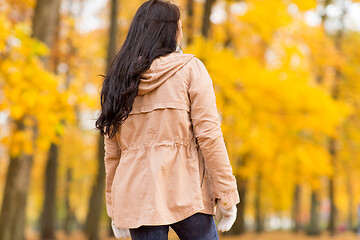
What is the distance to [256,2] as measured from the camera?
958 cm

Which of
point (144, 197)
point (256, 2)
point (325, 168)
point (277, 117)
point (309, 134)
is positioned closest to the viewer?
point (144, 197)

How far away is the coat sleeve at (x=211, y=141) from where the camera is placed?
1.99m

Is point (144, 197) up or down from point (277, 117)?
up

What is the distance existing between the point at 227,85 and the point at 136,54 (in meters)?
7.32

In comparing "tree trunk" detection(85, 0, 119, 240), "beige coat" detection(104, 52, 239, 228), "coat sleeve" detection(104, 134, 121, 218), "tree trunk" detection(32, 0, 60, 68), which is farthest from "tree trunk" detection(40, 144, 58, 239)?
"beige coat" detection(104, 52, 239, 228)

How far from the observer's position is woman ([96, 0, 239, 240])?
1.98 metres

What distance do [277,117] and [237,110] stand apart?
1.70m

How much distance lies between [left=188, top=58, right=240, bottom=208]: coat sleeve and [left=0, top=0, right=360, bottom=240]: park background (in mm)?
729

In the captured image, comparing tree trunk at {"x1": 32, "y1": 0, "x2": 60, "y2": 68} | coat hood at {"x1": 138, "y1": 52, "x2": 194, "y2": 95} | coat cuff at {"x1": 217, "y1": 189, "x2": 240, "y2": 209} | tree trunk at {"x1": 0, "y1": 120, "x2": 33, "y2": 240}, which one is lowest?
tree trunk at {"x1": 0, "y1": 120, "x2": 33, "y2": 240}

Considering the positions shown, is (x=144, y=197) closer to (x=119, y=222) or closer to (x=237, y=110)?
(x=119, y=222)

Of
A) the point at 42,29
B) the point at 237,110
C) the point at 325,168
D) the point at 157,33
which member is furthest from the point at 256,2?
the point at 157,33

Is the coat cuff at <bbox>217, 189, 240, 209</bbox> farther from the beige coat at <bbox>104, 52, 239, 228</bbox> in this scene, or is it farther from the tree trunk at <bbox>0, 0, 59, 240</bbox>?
the tree trunk at <bbox>0, 0, 59, 240</bbox>

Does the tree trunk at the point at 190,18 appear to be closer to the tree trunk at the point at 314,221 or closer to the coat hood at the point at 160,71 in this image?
the tree trunk at the point at 314,221

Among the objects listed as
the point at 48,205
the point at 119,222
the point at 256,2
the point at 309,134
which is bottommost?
the point at 48,205
